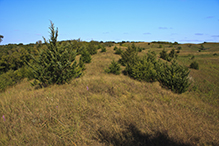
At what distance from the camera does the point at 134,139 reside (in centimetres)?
260

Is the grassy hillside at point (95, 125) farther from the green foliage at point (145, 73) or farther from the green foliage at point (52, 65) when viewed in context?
the green foliage at point (145, 73)

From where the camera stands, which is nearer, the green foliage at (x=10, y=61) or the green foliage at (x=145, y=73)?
the green foliage at (x=145, y=73)

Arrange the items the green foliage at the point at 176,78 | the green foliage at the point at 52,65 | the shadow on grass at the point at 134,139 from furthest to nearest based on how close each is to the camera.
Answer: the green foliage at the point at 176,78 → the green foliage at the point at 52,65 → the shadow on grass at the point at 134,139

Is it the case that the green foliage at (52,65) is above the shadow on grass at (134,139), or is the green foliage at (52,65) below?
above

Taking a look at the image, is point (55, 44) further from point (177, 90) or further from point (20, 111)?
point (177, 90)

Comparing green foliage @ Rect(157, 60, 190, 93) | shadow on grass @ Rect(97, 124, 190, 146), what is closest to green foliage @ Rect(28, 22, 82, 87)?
shadow on grass @ Rect(97, 124, 190, 146)

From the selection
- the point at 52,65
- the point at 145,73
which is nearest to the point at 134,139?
the point at 52,65

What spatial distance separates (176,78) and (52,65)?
865 cm

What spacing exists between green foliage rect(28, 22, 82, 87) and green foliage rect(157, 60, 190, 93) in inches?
291

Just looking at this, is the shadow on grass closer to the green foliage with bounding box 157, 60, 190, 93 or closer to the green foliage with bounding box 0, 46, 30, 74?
the green foliage with bounding box 157, 60, 190, 93

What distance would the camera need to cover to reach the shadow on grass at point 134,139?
98.5 inches

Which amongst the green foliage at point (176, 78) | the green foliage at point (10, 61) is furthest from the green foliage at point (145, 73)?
the green foliage at point (10, 61)

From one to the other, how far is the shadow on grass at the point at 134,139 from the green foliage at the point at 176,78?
21.7 ft

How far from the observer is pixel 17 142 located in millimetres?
2424
